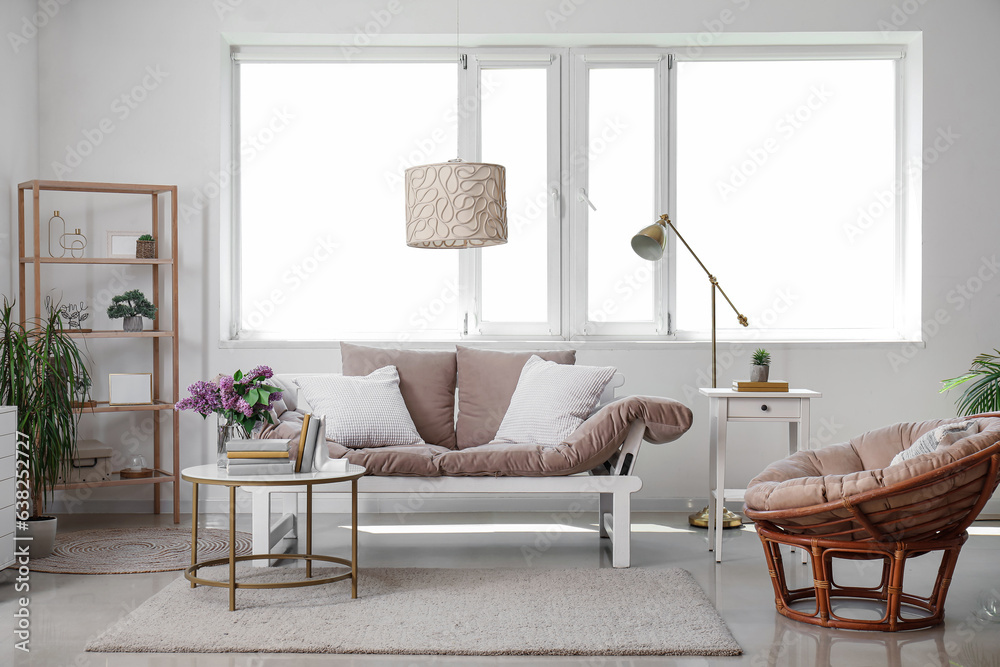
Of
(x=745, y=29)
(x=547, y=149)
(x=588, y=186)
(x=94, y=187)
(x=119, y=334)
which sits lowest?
(x=119, y=334)

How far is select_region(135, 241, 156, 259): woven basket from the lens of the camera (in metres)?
4.36

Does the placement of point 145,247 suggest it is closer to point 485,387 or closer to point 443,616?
point 485,387

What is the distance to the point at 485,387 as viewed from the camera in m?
4.00

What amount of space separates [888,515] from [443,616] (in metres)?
1.42

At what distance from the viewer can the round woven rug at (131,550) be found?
331cm

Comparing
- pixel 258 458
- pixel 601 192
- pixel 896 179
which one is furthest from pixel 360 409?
pixel 896 179

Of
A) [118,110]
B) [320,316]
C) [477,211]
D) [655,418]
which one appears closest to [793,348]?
[655,418]

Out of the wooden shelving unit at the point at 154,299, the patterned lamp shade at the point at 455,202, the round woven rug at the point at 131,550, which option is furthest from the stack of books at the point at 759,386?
the wooden shelving unit at the point at 154,299

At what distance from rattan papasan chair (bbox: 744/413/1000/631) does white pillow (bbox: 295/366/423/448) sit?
158 cm

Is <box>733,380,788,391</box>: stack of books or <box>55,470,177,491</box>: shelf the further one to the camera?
<box>55,470,177,491</box>: shelf

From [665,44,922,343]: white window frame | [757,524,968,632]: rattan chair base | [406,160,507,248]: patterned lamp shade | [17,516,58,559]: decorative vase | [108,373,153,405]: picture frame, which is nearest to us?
[757,524,968,632]: rattan chair base

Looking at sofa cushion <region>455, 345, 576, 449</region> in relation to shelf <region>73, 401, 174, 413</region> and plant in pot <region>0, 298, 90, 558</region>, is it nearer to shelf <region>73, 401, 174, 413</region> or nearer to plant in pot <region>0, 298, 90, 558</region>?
shelf <region>73, 401, 174, 413</region>

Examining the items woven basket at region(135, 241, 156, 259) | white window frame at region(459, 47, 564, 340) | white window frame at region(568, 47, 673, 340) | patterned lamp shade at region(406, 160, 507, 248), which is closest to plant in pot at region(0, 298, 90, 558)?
woven basket at region(135, 241, 156, 259)

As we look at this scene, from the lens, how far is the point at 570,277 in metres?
4.77
